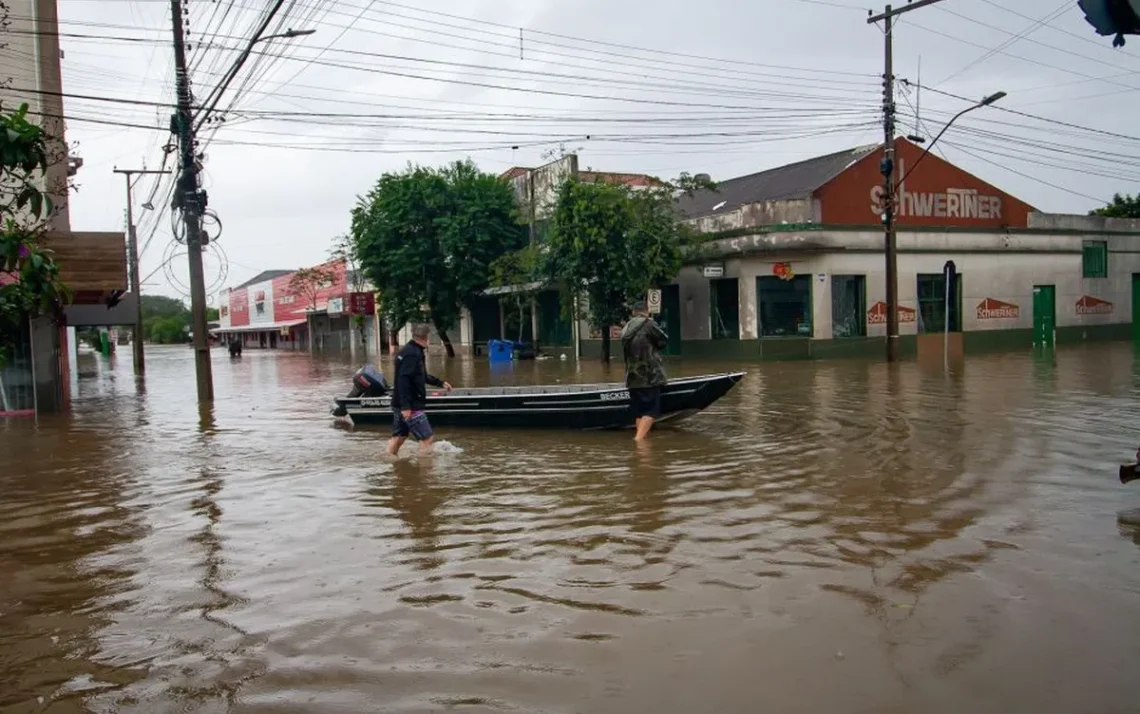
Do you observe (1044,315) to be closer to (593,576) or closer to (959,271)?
(959,271)

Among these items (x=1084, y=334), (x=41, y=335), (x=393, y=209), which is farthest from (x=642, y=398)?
(x=1084, y=334)

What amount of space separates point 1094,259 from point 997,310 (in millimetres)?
6273

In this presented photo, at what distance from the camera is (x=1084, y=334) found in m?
33.7

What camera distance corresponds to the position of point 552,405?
40.0ft

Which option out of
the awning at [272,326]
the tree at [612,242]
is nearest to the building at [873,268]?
the tree at [612,242]

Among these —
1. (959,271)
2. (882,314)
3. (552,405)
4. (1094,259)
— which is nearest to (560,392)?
(552,405)

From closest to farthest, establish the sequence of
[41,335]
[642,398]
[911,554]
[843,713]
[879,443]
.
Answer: [843,713], [911,554], [879,443], [642,398], [41,335]

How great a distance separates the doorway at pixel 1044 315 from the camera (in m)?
32.3

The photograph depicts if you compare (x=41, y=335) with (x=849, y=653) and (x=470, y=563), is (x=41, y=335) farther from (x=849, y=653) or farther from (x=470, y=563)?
(x=849, y=653)

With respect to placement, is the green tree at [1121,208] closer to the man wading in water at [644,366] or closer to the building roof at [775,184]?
the building roof at [775,184]

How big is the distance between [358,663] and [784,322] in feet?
82.7

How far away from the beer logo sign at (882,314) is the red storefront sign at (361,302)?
105 ft

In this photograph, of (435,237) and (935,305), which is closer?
(935,305)

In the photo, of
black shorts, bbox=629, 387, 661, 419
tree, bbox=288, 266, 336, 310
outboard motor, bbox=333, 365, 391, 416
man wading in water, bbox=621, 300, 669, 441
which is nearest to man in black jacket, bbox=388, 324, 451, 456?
man wading in water, bbox=621, 300, 669, 441
